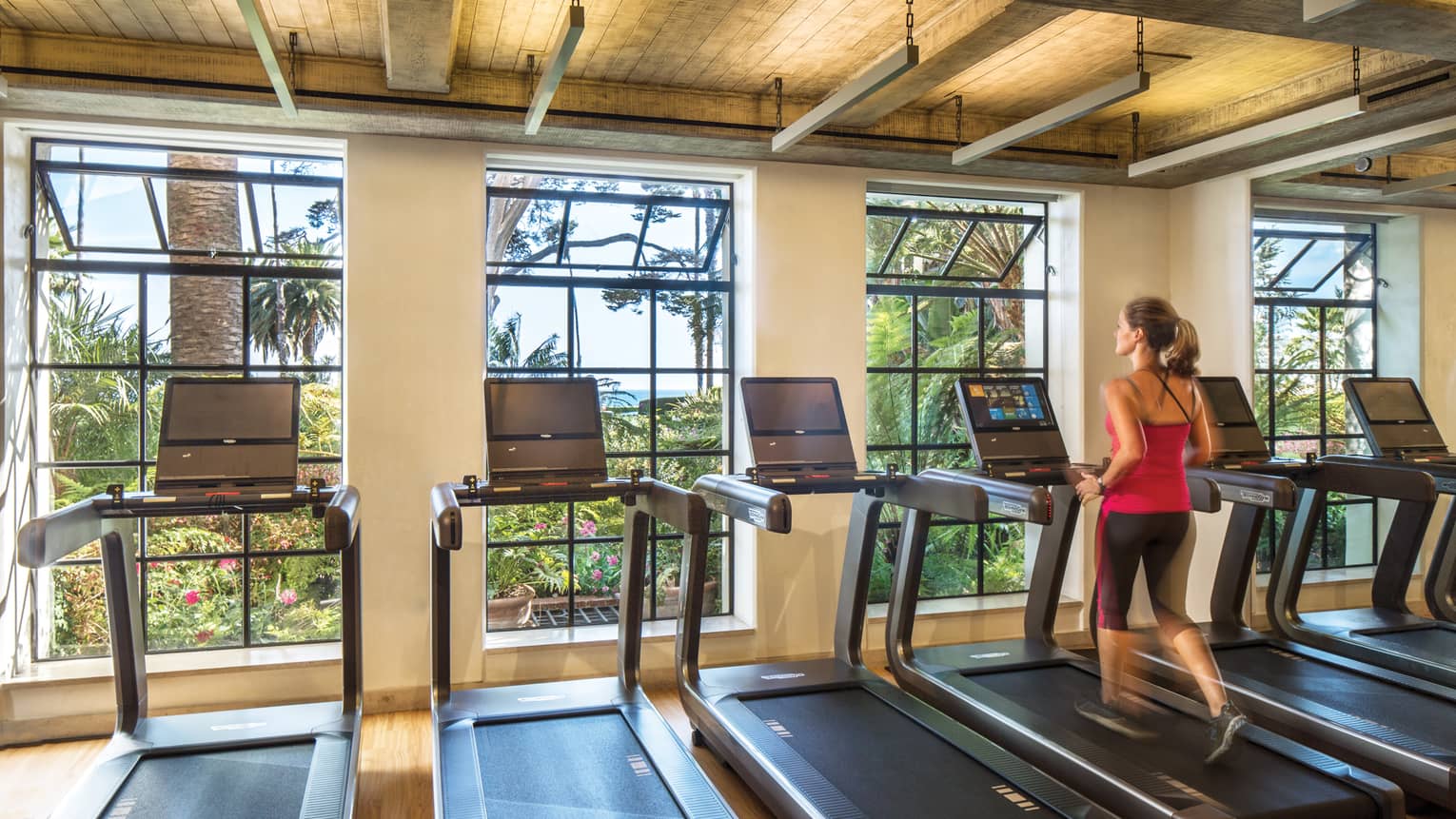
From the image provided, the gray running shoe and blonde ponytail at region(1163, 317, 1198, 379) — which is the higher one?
blonde ponytail at region(1163, 317, 1198, 379)

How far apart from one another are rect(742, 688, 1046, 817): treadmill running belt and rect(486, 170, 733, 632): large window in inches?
62.6

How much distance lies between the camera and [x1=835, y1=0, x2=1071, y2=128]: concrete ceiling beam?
348 cm

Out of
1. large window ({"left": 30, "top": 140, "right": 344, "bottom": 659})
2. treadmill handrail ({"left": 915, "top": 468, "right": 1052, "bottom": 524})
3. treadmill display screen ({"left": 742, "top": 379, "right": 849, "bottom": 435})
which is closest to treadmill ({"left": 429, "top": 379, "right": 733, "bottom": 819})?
treadmill display screen ({"left": 742, "top": 379, "right": 849, "bottom": 435})

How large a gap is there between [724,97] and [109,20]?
111 inches

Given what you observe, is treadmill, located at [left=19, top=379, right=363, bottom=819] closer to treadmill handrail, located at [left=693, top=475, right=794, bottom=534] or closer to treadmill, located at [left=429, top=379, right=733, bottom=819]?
treadmill, located at [left=429, top=379, right=733, bottom=819]

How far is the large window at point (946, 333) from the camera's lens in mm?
5980

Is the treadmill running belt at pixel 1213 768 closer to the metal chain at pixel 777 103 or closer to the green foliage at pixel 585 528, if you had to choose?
the green foliage at pixel 585 528

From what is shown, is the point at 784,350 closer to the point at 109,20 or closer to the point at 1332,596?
the point at 109,20

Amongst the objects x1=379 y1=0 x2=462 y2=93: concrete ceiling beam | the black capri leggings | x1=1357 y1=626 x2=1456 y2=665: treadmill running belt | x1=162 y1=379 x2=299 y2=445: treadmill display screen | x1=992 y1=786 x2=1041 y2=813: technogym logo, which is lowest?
x1=992 y1=786 x2=1041 y2=813: technogym logo

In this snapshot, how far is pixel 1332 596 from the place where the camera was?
257 inches

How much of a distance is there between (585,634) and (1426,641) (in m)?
4.40

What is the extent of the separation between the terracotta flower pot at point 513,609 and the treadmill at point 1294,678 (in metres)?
3.28

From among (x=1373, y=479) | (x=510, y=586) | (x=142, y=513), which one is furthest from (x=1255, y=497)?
(x=142, y=513)

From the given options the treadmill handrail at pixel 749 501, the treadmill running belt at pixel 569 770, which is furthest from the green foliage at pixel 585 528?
the treadmill running belt at pixel 569 770
